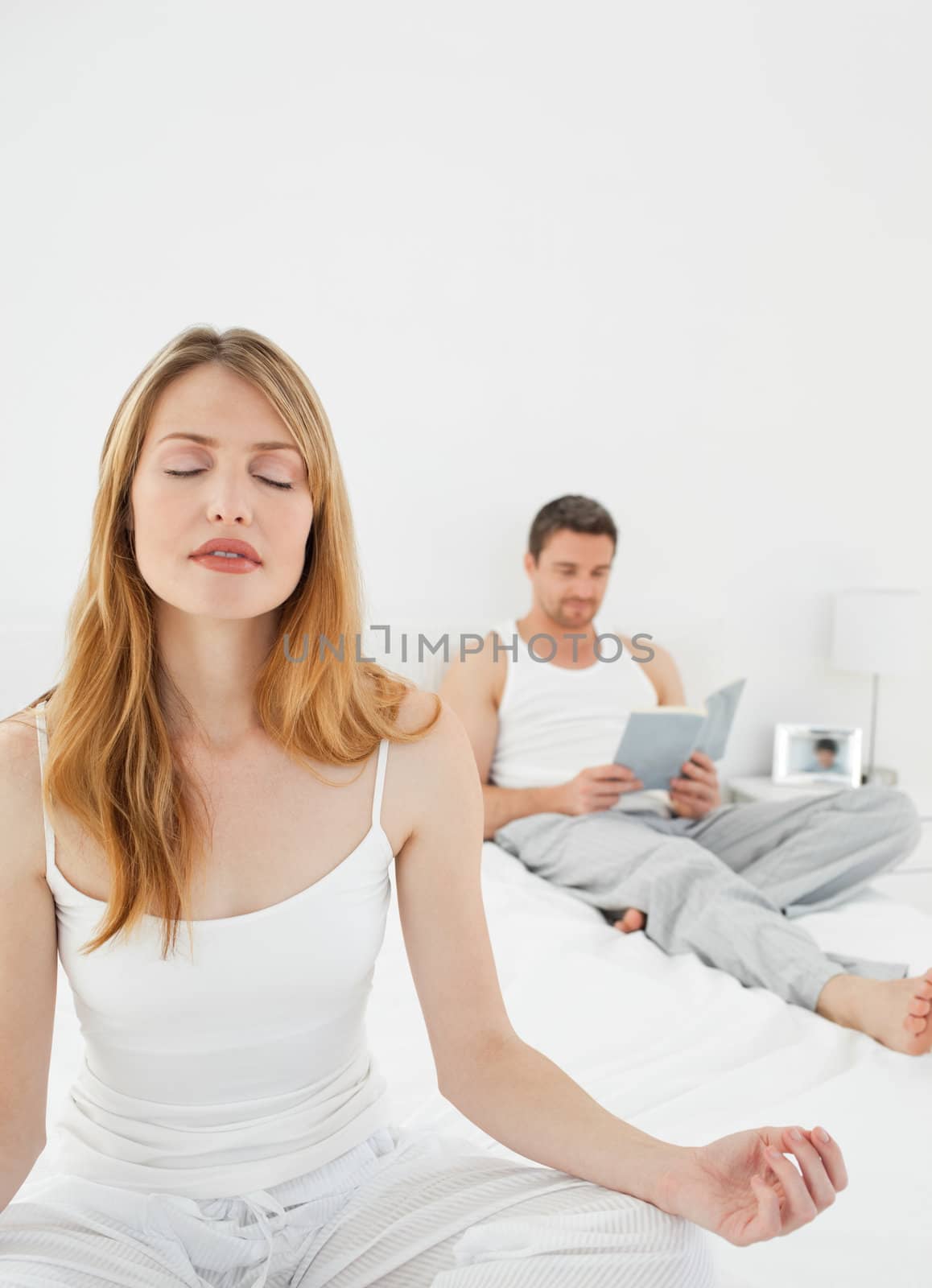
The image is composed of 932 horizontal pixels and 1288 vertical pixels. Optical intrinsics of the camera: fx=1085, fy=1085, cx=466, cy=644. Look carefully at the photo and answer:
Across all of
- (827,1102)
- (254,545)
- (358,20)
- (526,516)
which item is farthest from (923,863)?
(358,20)

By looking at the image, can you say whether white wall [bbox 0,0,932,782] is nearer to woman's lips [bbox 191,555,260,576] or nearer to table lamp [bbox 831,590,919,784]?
table lamp [bbox 831,590,919,784]

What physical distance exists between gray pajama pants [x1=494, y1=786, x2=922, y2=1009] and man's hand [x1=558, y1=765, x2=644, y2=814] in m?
0.02

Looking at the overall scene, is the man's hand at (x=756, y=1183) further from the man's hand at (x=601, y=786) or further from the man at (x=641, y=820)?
the man's hand at (x=601, y=786)

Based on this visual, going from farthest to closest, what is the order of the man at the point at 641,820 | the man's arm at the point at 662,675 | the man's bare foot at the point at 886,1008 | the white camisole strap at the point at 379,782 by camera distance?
1. the man's arm at the point at 662,675
2. the man at the point at 641,820
3. the man's bare foot at the point at 886,1008
4. the white camisole strap at the point at 379,782

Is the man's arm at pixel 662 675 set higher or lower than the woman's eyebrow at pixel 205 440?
lower

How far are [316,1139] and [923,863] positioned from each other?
220 centimetres

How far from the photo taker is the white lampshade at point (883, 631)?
298cm

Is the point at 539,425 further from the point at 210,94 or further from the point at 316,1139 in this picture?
the point at 316,1139

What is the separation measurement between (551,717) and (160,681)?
1.64 metres

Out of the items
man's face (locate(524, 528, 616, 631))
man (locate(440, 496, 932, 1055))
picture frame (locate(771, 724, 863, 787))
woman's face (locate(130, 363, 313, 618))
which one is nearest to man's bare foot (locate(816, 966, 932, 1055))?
man (locate(440, 496, 932, 1055))

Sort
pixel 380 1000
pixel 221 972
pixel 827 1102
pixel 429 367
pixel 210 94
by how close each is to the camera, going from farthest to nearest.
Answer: pixel 429 367, pixel 210 94, pixel 380 1000, pixel 827 1102, pixel 221 972

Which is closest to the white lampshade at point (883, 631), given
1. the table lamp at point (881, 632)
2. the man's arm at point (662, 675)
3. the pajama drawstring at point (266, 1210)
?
the table lamp at point (881, 632)

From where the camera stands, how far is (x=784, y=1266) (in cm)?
90

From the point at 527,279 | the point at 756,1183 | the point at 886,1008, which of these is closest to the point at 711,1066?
the point at 886,1008
